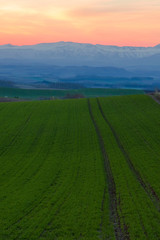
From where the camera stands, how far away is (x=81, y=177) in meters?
27.5

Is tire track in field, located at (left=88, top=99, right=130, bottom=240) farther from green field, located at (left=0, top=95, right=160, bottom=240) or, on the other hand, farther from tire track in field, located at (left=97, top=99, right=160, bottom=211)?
tire track in field, located at (left=97, top=99, right=160, bottom=211)

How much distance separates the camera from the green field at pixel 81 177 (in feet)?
57.4

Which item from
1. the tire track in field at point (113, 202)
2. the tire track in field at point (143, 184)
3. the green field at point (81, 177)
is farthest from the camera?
the tire track in field at point (143, 184)

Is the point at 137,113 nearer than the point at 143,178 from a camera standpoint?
No

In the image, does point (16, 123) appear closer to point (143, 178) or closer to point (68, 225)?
point (143, 178)

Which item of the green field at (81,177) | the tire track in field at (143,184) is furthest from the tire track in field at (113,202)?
the tire track in field at (143,184)

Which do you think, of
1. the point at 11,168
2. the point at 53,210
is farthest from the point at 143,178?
the point at 11,168

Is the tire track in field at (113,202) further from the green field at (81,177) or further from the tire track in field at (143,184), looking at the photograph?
the tire track in field at (143,184)

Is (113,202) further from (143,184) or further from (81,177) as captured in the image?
(81,177)

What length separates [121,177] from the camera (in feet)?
88.3

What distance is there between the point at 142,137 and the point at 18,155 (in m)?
19.6

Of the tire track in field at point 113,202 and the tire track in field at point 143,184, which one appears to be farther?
the tire track in field at point 143,184

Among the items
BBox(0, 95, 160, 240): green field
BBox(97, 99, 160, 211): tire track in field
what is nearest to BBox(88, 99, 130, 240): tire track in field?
BBox(0, 95, 160, 240): green field

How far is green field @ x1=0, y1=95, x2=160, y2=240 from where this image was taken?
17.5 meters
